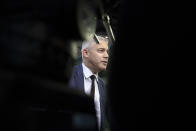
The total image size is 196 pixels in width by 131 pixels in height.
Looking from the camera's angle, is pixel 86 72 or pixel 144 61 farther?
pixel 86 72

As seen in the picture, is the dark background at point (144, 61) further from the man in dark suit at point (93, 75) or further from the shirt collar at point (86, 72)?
the shirt collar at point (86, 72)

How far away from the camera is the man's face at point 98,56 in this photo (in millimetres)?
2920

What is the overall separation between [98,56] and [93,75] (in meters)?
0.39

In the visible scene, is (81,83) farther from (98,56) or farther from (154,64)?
(154,64)

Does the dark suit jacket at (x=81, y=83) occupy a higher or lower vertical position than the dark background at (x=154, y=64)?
higher

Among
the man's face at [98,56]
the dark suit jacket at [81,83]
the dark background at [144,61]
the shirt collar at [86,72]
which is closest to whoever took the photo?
the dark background at [144,61]

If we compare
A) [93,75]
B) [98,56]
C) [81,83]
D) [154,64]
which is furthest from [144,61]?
[98,56]

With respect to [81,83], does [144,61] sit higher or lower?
lower

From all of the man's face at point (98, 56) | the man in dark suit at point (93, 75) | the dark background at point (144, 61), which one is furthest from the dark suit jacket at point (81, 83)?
the dark background at point (144, 61)

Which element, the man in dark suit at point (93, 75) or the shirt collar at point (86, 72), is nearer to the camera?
the man in dark suit at point (93, 75)

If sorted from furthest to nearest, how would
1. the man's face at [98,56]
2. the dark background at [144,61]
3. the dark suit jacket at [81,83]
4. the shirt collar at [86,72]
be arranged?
the man's face at [98,56], the shirt collar at [86,72], the dark suit jacket at [81,83], the dark background at [144,61]

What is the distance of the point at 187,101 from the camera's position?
0.65 meters

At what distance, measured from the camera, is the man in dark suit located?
97.2 inches

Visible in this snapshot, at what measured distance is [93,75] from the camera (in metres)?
2.67
